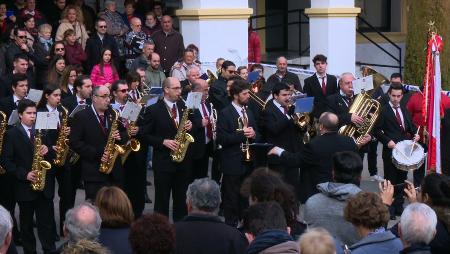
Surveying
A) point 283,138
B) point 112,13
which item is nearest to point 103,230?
point 283,138

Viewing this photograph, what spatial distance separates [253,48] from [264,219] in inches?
455

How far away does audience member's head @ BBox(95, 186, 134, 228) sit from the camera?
285 inches

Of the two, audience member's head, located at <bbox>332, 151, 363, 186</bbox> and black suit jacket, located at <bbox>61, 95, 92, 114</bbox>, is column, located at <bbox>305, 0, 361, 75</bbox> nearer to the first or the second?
black suit jacket, located at <bbox>61, 95, 92, 114</bbox>

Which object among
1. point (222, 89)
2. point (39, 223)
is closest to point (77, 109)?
point (39, 223)

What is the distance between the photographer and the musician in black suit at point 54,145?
1105 cm

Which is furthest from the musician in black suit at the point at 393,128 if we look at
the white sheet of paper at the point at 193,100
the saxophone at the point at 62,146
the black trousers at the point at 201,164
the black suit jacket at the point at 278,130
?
the saxophone at the point at 62,146

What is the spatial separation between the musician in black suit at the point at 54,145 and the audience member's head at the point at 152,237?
15.0 ft

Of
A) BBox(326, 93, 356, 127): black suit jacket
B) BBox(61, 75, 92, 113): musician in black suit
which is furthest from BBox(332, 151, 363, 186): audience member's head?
BBox(326, 93, 356, 127): black suit jacket

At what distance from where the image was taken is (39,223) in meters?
10.8

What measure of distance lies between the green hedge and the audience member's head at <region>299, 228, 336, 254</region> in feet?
40.0

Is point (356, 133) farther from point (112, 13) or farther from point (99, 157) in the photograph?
point (112, 13)

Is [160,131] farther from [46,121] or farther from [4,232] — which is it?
[4,232]

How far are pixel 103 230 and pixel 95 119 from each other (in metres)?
4.09

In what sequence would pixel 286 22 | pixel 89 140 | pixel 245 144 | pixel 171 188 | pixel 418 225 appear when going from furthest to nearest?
pixel 286 22, pixel 171 188, pixel 245 144, pixel 89 140, pixel 418 225
